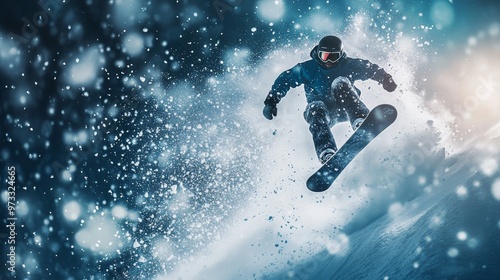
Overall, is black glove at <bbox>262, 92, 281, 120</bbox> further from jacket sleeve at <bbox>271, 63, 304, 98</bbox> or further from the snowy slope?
the snowy slope

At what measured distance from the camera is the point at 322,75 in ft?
14.5

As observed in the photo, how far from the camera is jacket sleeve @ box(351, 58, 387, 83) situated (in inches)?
177

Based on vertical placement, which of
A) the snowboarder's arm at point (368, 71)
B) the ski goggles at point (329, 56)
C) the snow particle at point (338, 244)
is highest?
the ski goggles at point (329, 56)

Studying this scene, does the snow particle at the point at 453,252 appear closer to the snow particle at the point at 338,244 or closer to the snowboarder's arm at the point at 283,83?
the snowboarder's arm at the point at 283,83

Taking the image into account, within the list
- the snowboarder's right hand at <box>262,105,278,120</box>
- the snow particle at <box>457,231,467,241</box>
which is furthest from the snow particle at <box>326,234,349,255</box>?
the snow particle at <box>457,231,467,241</box>

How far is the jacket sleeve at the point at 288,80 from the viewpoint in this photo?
15.3 ft

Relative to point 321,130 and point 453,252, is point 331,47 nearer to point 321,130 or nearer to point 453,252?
point 321,130

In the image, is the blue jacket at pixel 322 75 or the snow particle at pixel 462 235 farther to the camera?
the blue jacket at pixel 322 75

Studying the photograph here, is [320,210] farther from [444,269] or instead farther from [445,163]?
[444,269]

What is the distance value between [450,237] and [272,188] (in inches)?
281

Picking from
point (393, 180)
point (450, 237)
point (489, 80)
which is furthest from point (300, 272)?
point (489, 80)

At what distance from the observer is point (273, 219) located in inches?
407

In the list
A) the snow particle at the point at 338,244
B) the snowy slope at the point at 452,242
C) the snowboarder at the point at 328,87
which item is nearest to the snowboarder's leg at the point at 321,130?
the snowboarder at the point at 328,87

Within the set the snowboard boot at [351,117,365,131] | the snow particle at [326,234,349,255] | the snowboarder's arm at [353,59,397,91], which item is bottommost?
the snow particle at [326,234,349,255]
